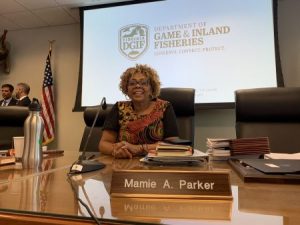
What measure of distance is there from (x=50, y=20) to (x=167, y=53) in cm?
178

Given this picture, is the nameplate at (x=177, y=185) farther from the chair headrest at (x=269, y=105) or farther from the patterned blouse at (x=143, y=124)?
the chair headrest at (x=269, y=105)

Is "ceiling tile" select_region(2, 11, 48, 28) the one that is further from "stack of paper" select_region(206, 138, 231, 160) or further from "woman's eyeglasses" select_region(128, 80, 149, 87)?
"stack of paper" select_region(206, 138, 231, 160)

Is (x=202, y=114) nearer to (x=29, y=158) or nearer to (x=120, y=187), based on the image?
(x=29, y=158)

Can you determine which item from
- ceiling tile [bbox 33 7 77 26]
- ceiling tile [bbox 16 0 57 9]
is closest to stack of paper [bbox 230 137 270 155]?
ceiling tile [bbox 16 0 57 9]

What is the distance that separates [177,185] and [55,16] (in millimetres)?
3679

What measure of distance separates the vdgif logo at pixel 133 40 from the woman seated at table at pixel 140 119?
1.46 metres

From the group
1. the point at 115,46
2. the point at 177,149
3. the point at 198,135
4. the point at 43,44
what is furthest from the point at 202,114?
the point at 43,44

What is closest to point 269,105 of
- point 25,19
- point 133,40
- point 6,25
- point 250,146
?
point 250,146

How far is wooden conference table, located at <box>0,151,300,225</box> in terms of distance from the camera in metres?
0.45

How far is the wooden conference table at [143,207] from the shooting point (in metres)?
0.45

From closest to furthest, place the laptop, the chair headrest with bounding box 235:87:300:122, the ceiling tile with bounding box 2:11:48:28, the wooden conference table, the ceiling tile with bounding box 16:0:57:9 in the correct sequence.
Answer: the wooden conference table → the laptop → the chair headrest with bounding box 235:87:300:122 → the ceiling tile with bounding box 16:0:57:9 → the ceiling tile with bounding box 2:11:48:28

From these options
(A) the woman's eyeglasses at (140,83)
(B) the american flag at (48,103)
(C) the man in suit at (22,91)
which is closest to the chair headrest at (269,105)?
(A) the woman's eyeglasses at (140,83)

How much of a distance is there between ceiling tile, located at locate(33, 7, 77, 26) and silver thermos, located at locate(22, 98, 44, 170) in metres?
2.84

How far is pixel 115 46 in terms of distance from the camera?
346cm
